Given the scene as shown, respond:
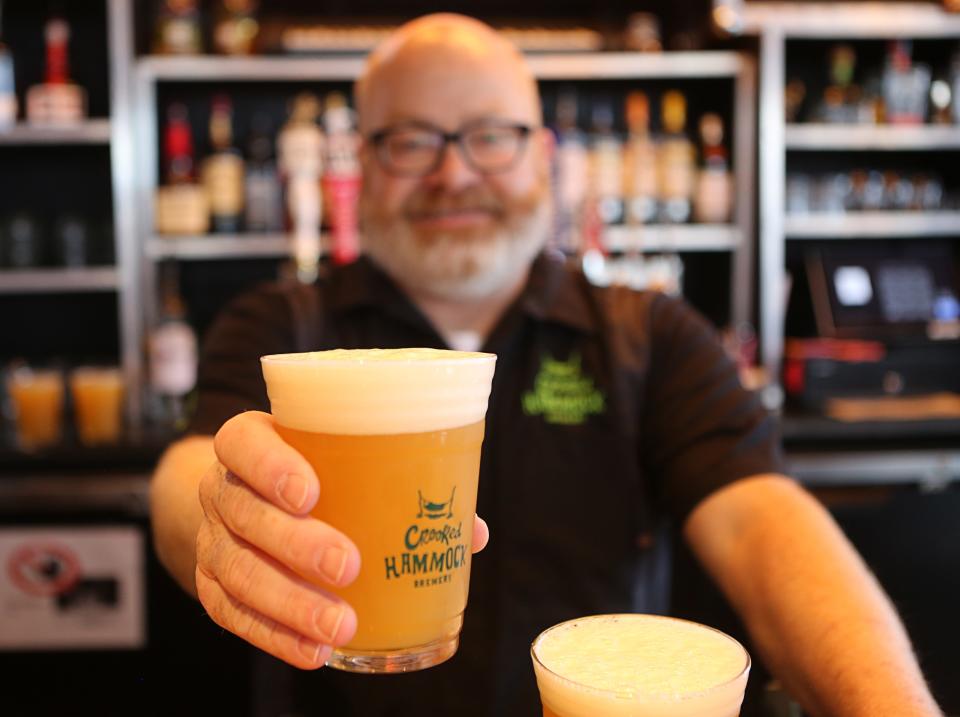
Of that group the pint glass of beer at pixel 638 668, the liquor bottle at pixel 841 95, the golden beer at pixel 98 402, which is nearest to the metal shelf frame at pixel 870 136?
the liquor bottle at pixel 841 95

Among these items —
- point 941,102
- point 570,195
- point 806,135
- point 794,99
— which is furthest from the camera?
point 794,99

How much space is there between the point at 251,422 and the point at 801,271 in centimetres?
298

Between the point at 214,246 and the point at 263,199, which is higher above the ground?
the point at 263,199

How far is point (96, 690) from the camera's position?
240cm

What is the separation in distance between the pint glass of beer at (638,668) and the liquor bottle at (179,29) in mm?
2913

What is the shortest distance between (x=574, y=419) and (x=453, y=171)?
480mm

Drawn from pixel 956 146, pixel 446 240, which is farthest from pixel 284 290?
pixel 956 146

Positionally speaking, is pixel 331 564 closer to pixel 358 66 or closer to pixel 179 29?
pixel 358 66

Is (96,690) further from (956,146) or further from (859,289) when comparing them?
(956,146)

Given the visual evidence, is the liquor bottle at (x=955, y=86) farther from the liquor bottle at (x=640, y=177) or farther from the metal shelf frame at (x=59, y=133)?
the metal shelf frame at (x=59, y=133)

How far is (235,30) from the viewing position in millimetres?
3096

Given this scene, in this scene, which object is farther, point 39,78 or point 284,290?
point 39,78

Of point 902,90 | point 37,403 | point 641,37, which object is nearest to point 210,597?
point 37,403

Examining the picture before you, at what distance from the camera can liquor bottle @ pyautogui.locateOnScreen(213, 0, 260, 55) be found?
3100mm
